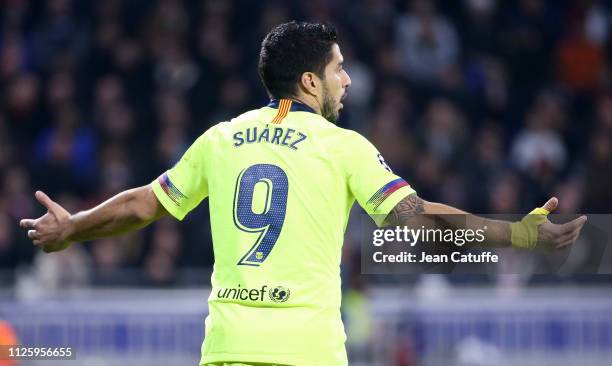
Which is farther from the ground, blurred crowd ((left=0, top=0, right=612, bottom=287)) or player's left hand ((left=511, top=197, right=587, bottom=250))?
blurred crowd ((left=0, top=0, right=612, bottom=287))

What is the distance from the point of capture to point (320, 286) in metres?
3.95

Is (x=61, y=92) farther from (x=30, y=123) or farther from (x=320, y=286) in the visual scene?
(x=320, y=286)

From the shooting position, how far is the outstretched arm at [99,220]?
4352 millimetres

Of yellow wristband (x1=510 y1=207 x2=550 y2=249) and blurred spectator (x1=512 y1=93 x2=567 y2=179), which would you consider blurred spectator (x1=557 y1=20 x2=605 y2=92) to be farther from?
yellow wristband (x1=510 y1=207 x2=550 y2=249)

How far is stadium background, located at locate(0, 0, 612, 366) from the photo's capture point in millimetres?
10719

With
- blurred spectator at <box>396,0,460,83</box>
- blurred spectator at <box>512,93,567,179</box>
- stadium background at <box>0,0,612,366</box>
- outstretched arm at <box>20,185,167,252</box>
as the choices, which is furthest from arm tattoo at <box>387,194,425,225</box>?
blurred spectator at <box>396,0,460,83</box>

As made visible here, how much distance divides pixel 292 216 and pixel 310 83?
53cm

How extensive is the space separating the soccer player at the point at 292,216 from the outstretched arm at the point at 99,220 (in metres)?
0.31

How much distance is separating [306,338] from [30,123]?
956 centimetres

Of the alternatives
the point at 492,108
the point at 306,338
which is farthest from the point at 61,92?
the point at 306,338

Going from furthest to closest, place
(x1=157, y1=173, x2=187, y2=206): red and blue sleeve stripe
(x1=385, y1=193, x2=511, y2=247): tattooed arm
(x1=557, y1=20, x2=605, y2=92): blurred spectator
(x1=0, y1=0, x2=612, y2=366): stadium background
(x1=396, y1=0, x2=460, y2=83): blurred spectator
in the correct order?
(x1=557, y1=20, x2=605, y2=92): blurred spectator → (x1=396, y1=0, x2=460, y2=83): blurred spectator → (x1=0, y1=0, x2=612, y2=366): stadium background → (x1=157, y1=173, x2=187, y2=206): red and blue sleeve stripe → (x1=385, y1=193, x2=511, y2=247): tattooed arm

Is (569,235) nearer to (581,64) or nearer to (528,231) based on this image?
(528,231)

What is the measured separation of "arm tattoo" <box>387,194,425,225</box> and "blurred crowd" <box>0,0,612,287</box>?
7.24 metres

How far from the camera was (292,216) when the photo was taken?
13.0ft
